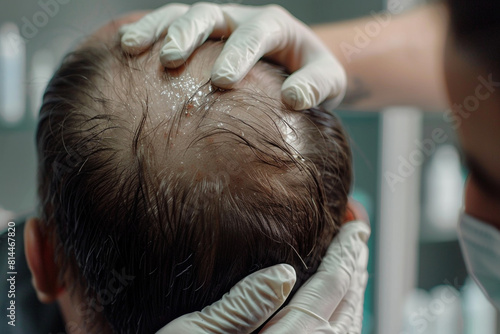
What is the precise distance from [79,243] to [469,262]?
2.95ft

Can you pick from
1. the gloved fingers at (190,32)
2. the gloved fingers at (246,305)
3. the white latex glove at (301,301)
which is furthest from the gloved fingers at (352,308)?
the gloved fingers at (190,32)

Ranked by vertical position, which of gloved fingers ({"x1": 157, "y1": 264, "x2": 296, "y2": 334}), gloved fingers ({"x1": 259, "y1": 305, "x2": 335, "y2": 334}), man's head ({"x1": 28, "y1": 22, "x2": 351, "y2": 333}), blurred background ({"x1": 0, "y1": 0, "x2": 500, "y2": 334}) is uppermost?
man's head ({"x1": 28, "y1": 22, "x2": 351, "y2": 333})

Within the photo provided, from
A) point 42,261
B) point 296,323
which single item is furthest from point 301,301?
point 42,261

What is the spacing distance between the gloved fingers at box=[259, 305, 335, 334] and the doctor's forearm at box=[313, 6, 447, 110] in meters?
0.74

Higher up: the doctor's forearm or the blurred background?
the doctor's forearm

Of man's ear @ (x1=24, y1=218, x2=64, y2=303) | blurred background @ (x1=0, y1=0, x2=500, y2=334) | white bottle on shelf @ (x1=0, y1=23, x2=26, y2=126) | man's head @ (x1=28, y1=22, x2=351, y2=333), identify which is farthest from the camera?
blurred background @ (x1=0, y1=0, x2=500, y2=334)

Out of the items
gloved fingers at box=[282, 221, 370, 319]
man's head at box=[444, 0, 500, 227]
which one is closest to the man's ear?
gloved fingers at box=[282, 221, 370, 319]

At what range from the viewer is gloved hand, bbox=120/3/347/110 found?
0.52 metres

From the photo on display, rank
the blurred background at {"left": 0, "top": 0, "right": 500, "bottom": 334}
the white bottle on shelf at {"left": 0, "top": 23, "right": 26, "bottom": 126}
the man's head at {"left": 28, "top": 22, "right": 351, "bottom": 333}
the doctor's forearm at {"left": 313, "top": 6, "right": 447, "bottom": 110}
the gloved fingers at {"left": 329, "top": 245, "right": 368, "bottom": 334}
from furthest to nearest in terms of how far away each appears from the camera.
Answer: the blurred background at {"left": 0, "top": 0, "right": 500, "bottom": 334} < the doctor's forearm at {"left": 313, "top": 6, "right": 447, "bottom": 110} < the white bottle on shelf at {"left": 0, "top": 23, "right": 26, "bottom": 126} < the gloved fingers at {"left": 329, "top": 245, "right": 368, "bottom": 334} < the man's head at {"left": 28, "top": 22, "right": 351, "bottom": 333}

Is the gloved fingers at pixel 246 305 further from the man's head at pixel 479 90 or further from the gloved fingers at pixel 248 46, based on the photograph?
the man's head at pixel 479 90

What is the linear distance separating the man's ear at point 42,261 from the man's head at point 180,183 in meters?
0.15

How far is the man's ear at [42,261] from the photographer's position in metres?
0.70

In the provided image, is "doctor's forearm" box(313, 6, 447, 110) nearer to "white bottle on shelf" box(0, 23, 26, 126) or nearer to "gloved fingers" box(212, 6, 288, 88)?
"gloved fingers" box(212, 6, 288, 88)

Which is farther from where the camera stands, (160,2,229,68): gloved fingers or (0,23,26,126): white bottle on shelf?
(0,23,26,126): white bottle on shelf
